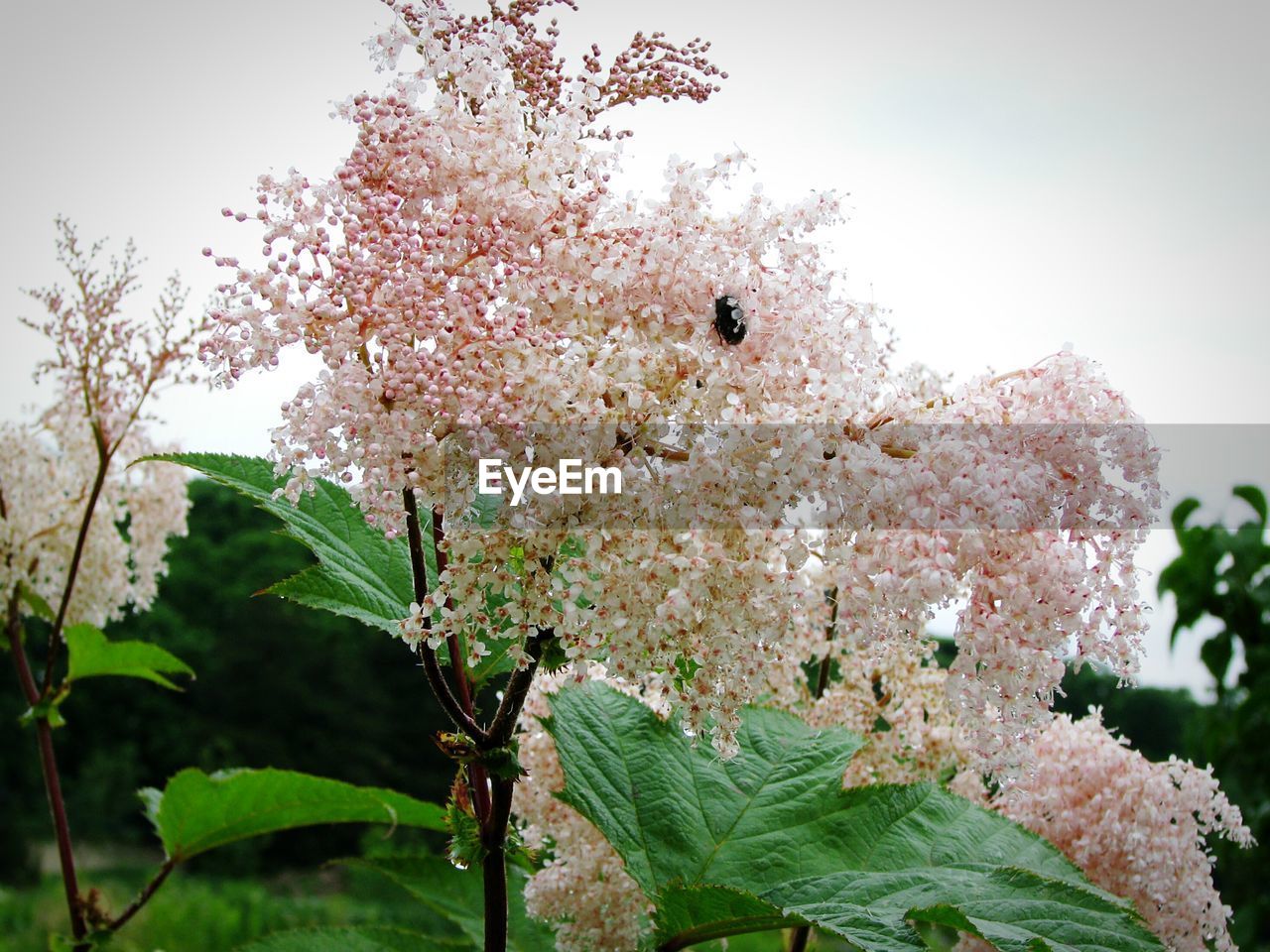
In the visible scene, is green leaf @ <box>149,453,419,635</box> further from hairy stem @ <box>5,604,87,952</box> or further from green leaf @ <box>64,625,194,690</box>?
green leaf @ <box>64,625,194,690</box>

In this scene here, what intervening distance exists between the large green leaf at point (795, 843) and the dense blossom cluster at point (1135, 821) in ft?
0.30

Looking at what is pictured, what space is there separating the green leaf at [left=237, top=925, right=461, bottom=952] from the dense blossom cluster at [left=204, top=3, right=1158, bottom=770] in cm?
88

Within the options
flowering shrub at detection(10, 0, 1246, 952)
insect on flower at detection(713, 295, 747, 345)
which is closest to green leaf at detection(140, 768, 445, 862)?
→ flowering shrub at detection(10, 0, 1246, 952)

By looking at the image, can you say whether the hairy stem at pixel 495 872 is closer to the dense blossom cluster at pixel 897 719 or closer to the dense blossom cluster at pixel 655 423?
the dense blossom cluster at pixel 655 423

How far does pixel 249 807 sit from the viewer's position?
1.83m

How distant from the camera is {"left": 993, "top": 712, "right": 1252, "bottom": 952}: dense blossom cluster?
1.34m

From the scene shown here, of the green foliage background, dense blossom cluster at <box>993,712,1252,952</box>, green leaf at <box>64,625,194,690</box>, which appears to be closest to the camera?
dense blossom cluster at <box>993,712,1252,952</box>

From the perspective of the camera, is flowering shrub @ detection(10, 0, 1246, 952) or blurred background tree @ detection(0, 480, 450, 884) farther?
blurred background tree @ detection(0, 480, 450, 884)

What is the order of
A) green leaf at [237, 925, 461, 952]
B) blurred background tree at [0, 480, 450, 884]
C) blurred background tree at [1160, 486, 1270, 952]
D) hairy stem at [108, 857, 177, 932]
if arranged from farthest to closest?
1. blurred background tree at [0, 480, 450, 884]
2. blurred background tree at [1160, 486, 1270, 952]
3. hairy stem at [108, 857, 177, 932]
4. green leaf at [237, 925, 461, 952]

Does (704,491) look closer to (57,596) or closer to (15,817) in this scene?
(57,596)

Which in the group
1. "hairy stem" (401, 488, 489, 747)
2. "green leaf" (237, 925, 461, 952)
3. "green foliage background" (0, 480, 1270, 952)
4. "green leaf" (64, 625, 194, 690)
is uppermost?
"hairy stem" (401, 488, 489, 747)

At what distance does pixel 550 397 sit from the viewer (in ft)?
2.94

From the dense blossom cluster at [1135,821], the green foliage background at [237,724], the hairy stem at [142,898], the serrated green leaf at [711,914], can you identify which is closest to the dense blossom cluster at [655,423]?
the serrated green leaf at [711,914]

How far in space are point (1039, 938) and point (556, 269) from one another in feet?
2.47
